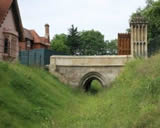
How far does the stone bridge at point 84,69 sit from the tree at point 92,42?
42.3 m

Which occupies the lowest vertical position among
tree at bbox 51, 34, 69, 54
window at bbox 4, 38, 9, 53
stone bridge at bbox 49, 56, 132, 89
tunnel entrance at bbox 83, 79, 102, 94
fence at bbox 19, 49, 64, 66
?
tunnel entrance at bbox 83, 79, 102, 94

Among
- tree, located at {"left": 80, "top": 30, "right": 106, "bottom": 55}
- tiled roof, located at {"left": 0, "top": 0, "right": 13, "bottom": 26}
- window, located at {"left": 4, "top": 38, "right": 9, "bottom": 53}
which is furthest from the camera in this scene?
tree, located at {"left": 80, "top": 30, "right": 106, "bottom": 55}

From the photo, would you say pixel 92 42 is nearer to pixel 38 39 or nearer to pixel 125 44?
pixel 38 39

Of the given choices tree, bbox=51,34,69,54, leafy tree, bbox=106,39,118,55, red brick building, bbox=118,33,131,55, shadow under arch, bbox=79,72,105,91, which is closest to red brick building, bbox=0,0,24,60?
shadow under arch, bbox=79,72,105,91

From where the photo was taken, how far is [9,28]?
26.0 m

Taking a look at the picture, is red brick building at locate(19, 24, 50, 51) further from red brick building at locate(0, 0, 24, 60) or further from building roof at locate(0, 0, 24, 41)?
red brick building at locate(0, 0, 24, 60)

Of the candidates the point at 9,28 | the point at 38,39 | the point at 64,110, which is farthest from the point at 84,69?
the point at 38,39

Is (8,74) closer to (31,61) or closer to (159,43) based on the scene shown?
(31,61)

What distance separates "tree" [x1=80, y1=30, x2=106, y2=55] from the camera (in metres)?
70.6

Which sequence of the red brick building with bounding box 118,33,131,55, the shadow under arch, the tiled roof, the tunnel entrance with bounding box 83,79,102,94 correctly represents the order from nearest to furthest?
the tiled roof
the shadow under arch
the red brick building with bounding box 118,33,131,55
the tunnel entrance with bounding box 83,79,102,94

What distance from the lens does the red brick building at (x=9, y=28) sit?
24812 millimetres

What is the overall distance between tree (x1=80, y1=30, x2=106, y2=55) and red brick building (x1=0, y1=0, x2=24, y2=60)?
42.1 meters

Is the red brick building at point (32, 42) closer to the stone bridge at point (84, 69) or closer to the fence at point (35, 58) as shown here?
the fence at point (35, 58)

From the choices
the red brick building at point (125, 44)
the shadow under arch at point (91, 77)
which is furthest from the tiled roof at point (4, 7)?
the red brick building at point (125, 44)
